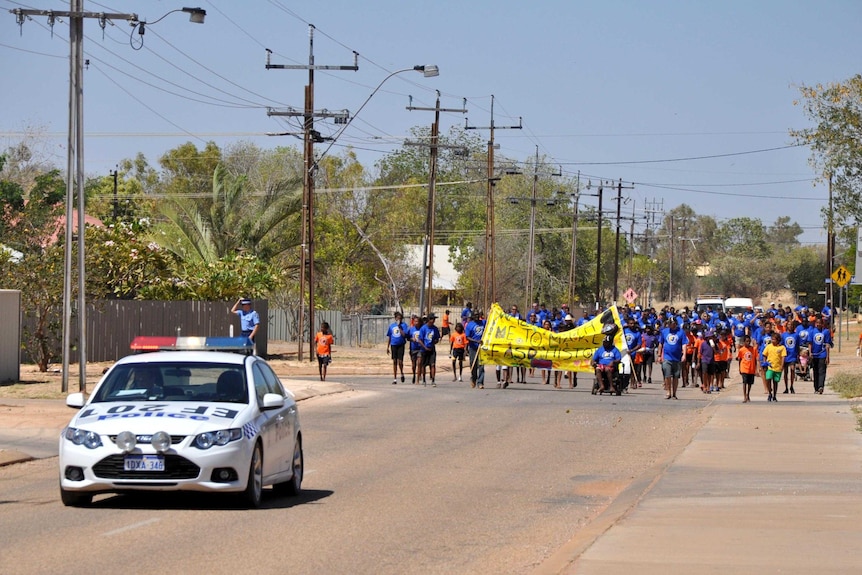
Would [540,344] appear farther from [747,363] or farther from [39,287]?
[39,287]

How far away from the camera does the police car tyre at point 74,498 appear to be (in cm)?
1171

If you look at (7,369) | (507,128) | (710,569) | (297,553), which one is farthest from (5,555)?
(507,128)

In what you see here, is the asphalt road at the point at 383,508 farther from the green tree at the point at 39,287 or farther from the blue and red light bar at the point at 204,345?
the green tree at the point at 39,287

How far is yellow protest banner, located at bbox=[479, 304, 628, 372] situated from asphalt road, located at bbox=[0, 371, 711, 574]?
405 inches

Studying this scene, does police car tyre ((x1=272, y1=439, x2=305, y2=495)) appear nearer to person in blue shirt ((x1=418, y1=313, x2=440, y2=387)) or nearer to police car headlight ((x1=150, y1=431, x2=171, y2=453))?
police car headlight ((x1=150, y1=431, x2=171, y2=453))

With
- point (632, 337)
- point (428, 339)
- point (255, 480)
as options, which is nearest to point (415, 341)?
point (428, 339)

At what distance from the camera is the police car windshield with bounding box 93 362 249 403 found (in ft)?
40.3

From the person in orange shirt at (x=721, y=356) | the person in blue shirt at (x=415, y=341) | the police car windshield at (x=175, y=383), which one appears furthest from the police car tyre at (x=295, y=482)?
the person in orange shirt at (x=721, y=356)

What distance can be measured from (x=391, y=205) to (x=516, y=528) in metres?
67.0

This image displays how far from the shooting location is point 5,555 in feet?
31.0

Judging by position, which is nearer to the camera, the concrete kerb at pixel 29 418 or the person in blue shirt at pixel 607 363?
the concrete kerb at pixel 29 418

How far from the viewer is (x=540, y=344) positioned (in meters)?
34.2

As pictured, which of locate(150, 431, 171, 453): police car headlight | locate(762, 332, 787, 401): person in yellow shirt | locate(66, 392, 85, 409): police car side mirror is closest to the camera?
locate(150, 431, 171, 453): police car headlight

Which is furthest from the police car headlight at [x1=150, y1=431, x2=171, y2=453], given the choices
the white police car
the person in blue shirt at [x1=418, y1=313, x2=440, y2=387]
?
the person in blue shirt at [x1=418, y1=313, x2=440, y2=387]
